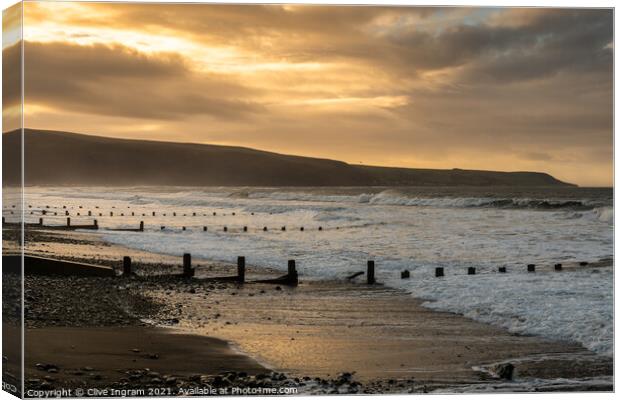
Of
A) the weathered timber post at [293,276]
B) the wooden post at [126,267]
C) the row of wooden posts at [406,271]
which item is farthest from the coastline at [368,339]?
the wooden post at [126,267]

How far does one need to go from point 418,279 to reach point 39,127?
484 cm

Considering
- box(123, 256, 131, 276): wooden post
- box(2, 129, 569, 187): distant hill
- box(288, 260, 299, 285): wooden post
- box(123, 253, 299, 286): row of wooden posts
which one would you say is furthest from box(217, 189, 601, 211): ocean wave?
box(123, 256, 131, 276): wooden post

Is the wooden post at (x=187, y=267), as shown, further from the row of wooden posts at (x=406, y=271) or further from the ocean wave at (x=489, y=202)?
the ocean wave at (x=489, y=202)

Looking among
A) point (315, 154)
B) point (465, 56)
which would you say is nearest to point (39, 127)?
point (315, 154)

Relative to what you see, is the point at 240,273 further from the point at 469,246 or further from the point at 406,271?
the point at 469,246

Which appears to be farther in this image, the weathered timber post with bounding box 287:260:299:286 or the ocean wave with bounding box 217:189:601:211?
the ocean wave with bounding box 217:189:601:211

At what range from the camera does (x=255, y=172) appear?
962 centimetres

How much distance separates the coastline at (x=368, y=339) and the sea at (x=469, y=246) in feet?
0.97

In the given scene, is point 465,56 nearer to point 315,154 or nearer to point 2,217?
point 315,154

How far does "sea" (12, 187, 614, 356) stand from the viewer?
916 centimetres

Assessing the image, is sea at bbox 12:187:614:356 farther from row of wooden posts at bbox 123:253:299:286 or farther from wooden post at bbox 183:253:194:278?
wooden post at bbox 183:253:194:278

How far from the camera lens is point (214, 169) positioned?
368 inches

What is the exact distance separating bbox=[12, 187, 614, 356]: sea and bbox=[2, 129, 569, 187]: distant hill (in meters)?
0.18

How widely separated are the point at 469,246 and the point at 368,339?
2.16 meters
